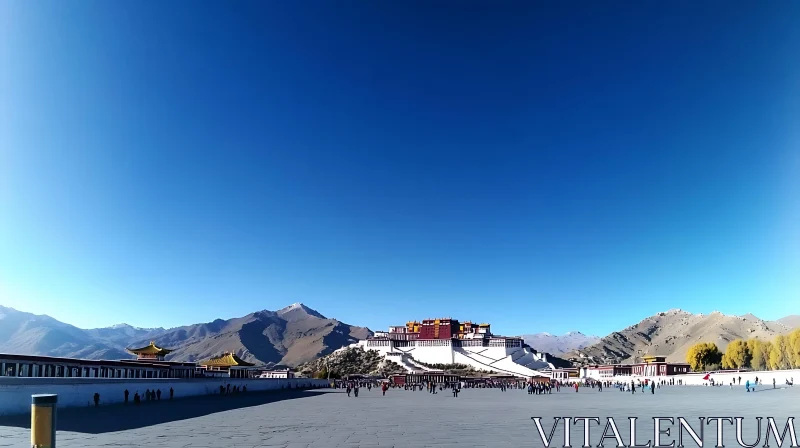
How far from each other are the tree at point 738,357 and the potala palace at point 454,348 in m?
32.4

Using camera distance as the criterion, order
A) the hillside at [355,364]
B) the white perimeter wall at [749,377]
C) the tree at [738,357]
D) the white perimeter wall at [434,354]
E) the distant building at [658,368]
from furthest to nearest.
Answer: the white perimeter wall at [434,354] → the hillside at [355,364] → the distant building at [658,368] → the tree at [738,357] → the white perimeter wall at [749,377]

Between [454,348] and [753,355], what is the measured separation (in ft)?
196

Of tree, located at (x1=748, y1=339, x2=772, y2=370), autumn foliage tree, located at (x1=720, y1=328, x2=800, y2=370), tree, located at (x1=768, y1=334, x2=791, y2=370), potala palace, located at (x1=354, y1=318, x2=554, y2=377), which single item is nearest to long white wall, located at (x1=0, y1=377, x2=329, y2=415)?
autumn foliage tree, located at (x1=720, y1=328, x2=800, y2=370)

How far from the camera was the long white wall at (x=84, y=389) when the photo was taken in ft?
72.9

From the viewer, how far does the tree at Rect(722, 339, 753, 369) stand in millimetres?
93750

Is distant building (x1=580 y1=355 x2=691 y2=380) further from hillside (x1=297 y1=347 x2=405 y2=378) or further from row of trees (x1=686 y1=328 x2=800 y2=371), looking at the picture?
hillside (x1=297 y1=347 x2=405 y2=378)

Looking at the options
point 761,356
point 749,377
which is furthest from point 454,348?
point 749,377

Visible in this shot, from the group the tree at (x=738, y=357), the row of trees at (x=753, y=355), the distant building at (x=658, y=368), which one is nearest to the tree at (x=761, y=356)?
the row of trees at (x=753, y=355)

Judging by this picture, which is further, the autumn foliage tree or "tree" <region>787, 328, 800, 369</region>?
the autumn foliage tree

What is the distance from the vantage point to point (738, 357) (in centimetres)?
9475

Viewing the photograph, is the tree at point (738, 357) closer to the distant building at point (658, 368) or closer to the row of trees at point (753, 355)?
the row of trees at point (753, 355)

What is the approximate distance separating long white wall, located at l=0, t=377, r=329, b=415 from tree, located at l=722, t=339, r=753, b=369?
81.2m

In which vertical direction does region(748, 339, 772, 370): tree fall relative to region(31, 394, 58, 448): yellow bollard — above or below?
below

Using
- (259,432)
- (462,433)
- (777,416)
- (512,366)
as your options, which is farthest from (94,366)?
(512,366)
